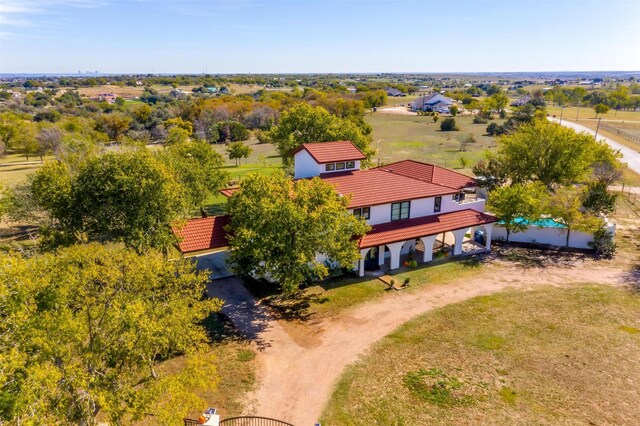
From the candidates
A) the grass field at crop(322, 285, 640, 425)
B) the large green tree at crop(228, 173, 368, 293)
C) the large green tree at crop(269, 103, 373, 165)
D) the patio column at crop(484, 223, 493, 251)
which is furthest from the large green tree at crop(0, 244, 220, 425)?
the large green tree at crop(269, 103, 373, 165)

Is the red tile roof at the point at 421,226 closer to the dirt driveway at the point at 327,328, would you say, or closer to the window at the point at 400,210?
the window at the point at 400,210

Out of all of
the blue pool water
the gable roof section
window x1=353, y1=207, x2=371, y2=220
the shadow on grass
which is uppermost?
the gable roof section

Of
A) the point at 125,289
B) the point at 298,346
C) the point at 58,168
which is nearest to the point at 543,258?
the point at 298,346

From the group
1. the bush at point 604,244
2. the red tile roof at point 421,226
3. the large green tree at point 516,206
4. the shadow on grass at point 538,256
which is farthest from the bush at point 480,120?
the red tile roof at point 421,226

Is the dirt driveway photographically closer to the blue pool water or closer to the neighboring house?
the neighboring house

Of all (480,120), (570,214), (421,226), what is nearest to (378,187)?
(421,226)

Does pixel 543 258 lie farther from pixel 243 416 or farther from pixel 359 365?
pixel 243 416

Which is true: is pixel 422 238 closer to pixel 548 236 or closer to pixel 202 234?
pixel 548 236
